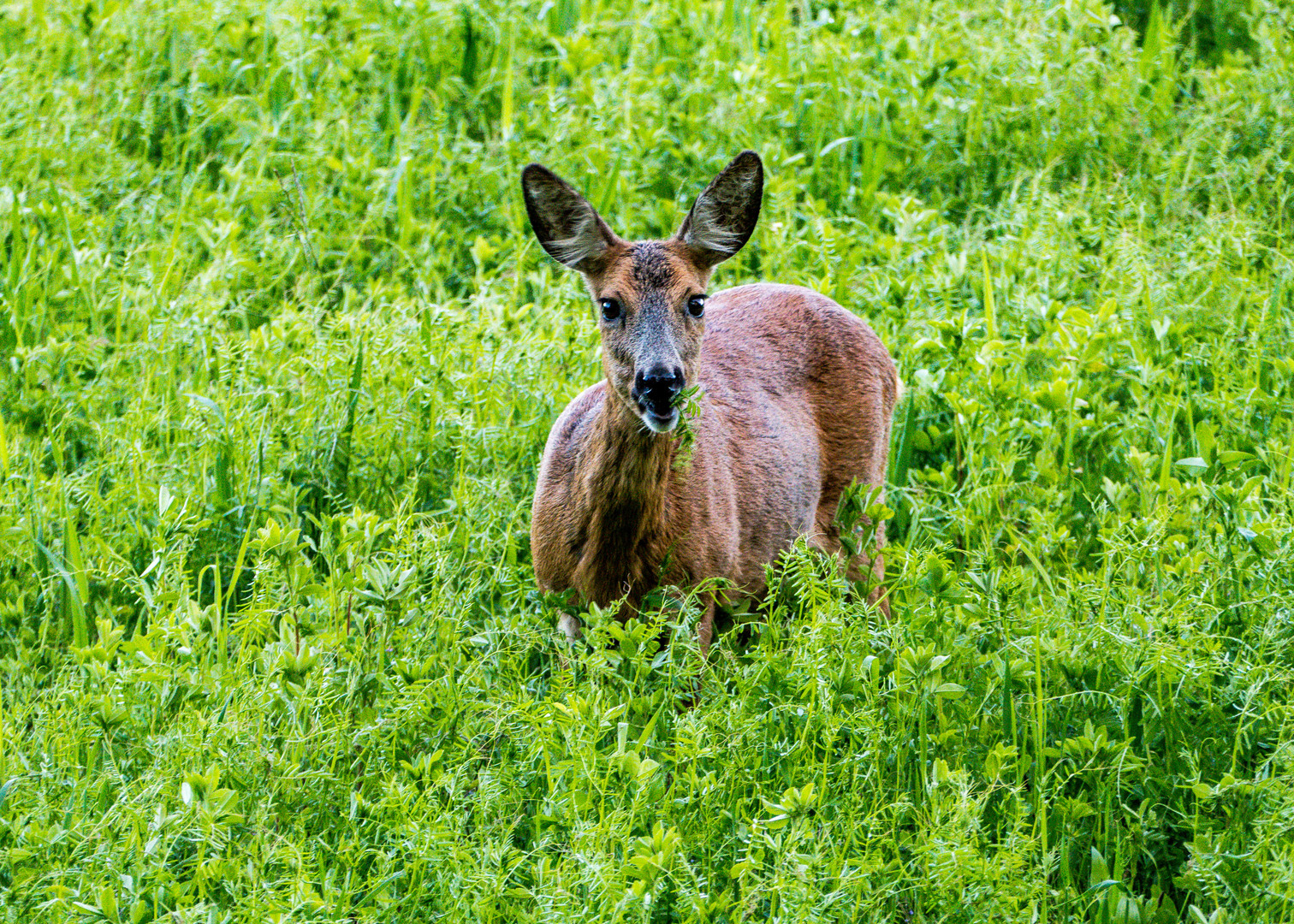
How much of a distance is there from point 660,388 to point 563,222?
77 centimetres

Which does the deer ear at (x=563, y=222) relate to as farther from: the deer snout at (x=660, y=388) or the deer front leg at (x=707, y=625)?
the deer front leg at (x=707, y=625)

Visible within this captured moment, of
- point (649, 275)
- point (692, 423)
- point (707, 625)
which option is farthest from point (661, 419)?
point (707, 625)

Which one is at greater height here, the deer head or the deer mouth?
the deer head

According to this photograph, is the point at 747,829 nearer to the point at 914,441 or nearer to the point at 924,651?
the point at 924,651

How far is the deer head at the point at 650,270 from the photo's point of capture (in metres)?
4.19

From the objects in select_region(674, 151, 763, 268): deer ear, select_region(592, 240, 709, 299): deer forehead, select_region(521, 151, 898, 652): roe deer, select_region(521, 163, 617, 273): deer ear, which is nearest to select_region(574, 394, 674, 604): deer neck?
select_region(521, 151, 898, 652): roe deer

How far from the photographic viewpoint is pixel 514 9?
7.69 m

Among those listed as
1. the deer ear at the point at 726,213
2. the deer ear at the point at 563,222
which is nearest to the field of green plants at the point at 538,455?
the deer ear at the point at 563,222

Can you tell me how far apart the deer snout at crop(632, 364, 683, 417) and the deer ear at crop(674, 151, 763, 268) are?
63cm

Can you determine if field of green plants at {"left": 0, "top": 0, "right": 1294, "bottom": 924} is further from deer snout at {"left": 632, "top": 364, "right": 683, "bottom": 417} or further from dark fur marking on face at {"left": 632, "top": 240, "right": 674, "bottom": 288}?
dark fur marking on face at {"left": 632, "top": 240, "right": 674, "bottom": 288}

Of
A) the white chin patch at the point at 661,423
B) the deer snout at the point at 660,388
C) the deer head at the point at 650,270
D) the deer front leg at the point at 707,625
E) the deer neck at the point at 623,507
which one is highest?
the deer head at the point at 650,270

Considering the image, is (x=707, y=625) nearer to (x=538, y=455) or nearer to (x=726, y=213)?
(x=538, y=455)

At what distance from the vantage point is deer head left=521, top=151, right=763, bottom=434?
4191 millimetres

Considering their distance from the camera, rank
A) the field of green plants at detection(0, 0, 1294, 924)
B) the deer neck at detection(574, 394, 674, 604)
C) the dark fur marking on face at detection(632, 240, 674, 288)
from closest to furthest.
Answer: the field of green plants at detection(0, 0, 1294, 924)
the deer neck at detection(574, 394, 674, 604)
the dark fur marking on face at detection(632, 240, 674, 288)
